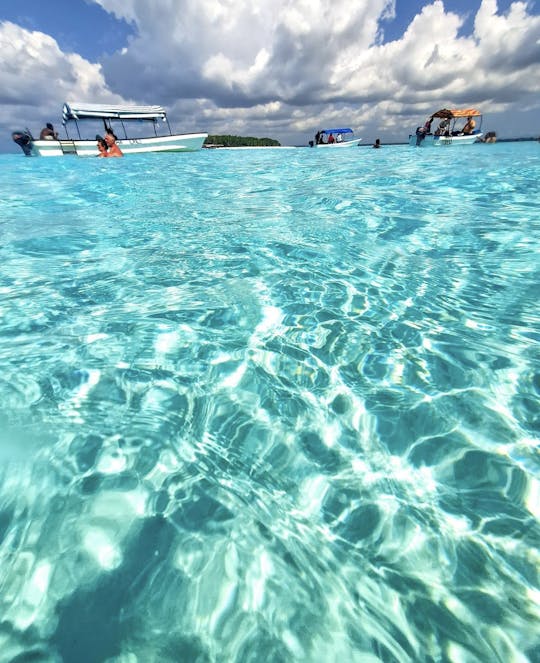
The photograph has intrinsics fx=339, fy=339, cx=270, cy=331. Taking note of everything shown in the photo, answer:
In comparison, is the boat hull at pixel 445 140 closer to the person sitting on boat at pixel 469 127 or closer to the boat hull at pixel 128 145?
the person sitting on boat at pixel 469 127

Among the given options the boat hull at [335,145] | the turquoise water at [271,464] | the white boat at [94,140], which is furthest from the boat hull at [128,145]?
the turquoise water at [271,464]

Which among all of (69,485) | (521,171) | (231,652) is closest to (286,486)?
(231,652)

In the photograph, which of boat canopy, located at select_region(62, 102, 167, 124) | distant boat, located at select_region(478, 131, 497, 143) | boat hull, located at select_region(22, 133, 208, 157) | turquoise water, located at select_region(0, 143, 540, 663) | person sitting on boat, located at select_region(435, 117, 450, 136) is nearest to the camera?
turquoise water, located at select_region(0, 143, 540, 663)

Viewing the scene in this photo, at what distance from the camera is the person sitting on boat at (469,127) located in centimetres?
4181

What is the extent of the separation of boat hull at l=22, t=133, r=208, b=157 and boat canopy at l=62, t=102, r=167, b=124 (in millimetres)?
2277

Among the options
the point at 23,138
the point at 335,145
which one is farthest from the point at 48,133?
Result: the point at 335,145

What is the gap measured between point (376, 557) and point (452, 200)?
34.8 feet

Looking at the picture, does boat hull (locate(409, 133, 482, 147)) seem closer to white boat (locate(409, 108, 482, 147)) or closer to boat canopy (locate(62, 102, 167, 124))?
white boat (locate(409, 108, 482, 147))

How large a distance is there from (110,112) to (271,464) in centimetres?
3648

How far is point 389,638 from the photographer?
151cm

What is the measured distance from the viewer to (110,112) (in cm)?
2947

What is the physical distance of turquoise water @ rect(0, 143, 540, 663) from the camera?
1543 mm

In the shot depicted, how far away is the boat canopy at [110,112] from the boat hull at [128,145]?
228cm

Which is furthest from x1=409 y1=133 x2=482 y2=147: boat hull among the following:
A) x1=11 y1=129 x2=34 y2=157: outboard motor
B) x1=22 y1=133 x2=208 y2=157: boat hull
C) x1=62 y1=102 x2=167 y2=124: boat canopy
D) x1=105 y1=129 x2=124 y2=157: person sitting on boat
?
x1=11 y1=129 x2=34 y2=157: outboard motor
